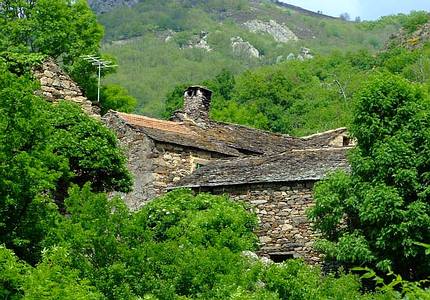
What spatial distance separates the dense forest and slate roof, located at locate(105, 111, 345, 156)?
442cm

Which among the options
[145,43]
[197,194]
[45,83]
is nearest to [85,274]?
[45,83]

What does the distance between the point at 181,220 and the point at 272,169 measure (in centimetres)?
369

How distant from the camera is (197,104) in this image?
2964cm

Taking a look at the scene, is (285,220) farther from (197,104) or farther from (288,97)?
(288,97)

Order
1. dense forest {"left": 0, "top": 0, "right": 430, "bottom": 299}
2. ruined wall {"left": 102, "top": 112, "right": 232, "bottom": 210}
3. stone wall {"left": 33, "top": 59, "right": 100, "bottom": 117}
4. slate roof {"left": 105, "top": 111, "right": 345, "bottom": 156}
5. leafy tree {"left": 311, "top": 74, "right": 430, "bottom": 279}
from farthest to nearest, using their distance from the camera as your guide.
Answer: slate roof {"left": 105, "top": 111, "right": 345, "bottom": 156} → ruined wall {"left": 102, "top": 112, "right": 232, "bottom": 210} → stone wall {"left": 33, "top": 59, "right": 100, "bottom": 117} → leafy tree {"left": 311, "top": 74, "right": 430, "bottom": 279} → dense forest {"left": 0, "top": 0, "right": 430, "bottom": 299}

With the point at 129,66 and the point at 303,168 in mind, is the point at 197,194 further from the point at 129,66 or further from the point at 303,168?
the point at 129,66

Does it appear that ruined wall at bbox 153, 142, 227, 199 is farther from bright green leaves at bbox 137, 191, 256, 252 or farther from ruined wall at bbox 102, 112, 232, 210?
bright green leaves at bbox 137, 191, 256, 252

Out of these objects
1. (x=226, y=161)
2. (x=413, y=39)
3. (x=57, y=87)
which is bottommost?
(x=226, y=161)

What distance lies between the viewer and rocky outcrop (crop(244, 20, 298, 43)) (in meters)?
152

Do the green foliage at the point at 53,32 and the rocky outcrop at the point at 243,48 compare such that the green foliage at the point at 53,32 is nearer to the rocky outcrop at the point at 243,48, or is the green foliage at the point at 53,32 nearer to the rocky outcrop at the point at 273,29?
the rocky outcrop at the point at 243,48

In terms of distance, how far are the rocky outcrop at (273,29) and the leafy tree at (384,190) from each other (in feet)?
427

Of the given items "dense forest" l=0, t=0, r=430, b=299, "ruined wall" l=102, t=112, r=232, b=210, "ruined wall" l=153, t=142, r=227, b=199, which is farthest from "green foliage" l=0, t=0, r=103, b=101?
"dense forest" l=0, t=0, r=430, b=299

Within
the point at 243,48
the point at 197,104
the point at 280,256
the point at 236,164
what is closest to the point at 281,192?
the point at 280,256

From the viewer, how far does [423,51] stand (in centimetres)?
6894
